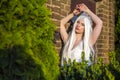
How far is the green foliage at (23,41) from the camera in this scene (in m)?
3.70

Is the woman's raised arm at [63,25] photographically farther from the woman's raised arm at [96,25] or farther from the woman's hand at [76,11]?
the woman's raised arm at [96,25]

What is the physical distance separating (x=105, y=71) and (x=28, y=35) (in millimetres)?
1025

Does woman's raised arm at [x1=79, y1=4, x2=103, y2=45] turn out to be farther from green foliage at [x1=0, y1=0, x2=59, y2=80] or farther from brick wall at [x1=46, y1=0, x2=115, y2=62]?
green foliage at [x1=0, y1=0, x2=59, y2=80]

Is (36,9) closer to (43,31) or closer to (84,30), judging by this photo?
(43,31)

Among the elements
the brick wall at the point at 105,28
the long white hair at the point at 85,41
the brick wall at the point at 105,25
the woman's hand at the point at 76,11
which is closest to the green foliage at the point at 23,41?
the long white hair at the point at 85,41

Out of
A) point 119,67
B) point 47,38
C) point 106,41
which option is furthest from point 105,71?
point 106,41

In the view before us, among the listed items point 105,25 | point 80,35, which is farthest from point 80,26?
point 105,25

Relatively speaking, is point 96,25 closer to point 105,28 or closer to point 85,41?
point 85,41

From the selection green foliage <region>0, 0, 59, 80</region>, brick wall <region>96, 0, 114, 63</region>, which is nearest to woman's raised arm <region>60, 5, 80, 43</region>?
green foliage <region>0, 0, 59, 80</region>

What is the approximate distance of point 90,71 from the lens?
425cm

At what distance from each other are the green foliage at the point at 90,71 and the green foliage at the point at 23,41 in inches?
16.0

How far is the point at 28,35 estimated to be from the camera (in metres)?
3.83

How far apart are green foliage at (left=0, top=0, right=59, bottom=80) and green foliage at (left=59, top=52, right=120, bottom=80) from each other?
0.41 m

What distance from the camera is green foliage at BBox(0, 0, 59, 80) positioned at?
370 cm
